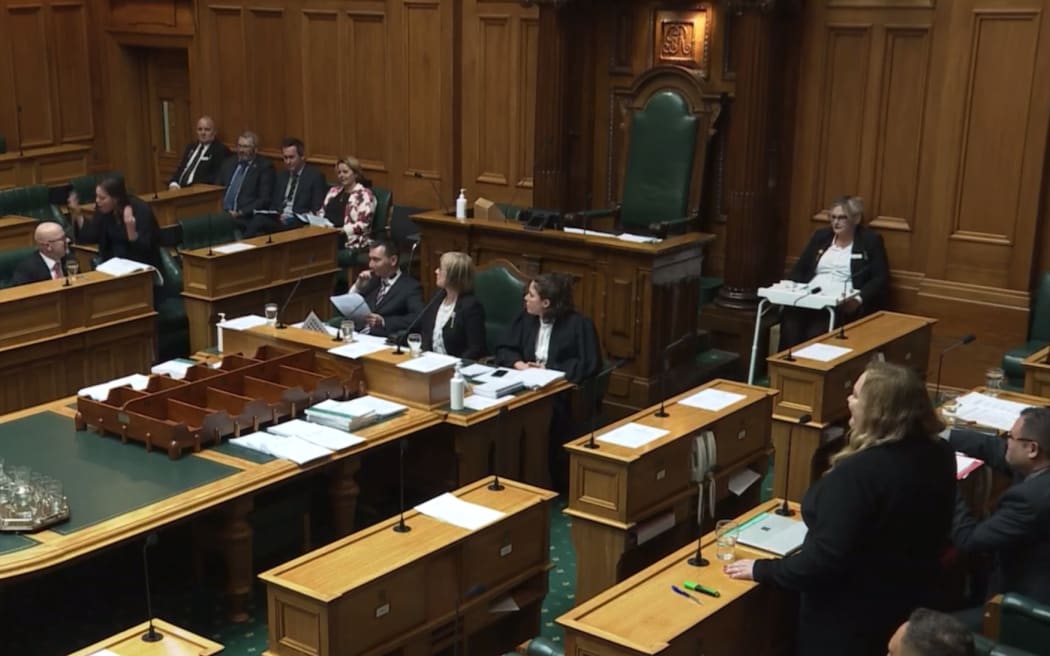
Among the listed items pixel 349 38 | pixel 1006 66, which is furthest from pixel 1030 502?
pixel 349 38

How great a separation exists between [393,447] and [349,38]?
18.7 ft

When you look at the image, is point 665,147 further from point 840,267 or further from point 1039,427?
point 1039,427

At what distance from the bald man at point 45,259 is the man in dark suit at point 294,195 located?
2689 millimetres

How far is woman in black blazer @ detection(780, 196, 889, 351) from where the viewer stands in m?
7.68

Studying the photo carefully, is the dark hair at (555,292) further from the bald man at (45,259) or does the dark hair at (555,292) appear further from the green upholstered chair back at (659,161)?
the bald man at (45,259)

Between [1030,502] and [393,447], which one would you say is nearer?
[1030,502]

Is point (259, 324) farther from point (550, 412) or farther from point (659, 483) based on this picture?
point (659, 483)

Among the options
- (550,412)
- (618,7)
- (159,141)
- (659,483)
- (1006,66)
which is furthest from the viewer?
(159,141)

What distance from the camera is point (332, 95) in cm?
1088

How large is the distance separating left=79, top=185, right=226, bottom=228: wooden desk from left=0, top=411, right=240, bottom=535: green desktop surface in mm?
4673

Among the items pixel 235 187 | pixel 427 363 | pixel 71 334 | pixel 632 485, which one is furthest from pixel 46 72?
pixel 632 485

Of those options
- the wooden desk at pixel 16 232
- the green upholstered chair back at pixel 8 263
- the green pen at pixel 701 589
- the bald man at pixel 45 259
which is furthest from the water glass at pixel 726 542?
the wooden desk at pixel 16 232

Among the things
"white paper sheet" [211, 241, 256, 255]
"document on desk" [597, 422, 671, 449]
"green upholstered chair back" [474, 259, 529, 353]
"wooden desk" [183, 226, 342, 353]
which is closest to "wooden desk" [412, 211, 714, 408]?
"green upholstered chair back" [474, 259, 529, 353]

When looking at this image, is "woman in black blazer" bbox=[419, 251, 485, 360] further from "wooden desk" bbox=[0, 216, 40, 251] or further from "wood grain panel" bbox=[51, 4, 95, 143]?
"wood grain panel" bbox=[51, 4, 95, 143]
